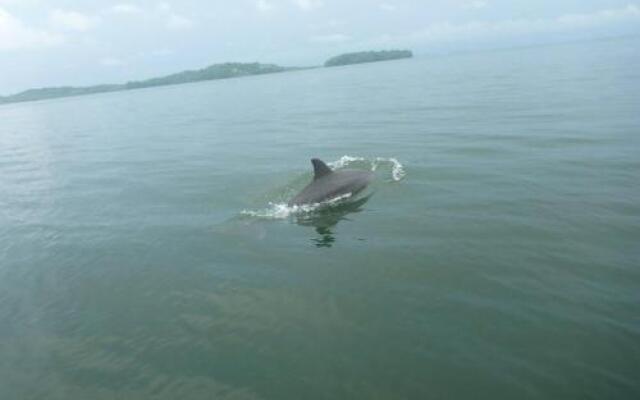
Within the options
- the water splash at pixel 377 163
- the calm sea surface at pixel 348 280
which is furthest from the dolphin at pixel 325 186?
the water splash at pixel 377 163

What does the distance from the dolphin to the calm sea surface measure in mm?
890

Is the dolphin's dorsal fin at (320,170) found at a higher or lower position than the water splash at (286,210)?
higher

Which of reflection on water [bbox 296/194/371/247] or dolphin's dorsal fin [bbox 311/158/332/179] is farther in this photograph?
dolphin's dorsal fin [bbox 311/158/332/179]

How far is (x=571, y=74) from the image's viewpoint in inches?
2677

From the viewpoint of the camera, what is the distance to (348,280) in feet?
49.0

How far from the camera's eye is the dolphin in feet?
71.2

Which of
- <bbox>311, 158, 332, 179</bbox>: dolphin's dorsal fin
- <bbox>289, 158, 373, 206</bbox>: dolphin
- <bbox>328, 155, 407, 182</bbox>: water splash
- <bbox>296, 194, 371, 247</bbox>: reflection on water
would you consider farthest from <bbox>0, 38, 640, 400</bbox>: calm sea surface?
<bbox>311, 158, 332, 179</bbox>: dolphin's dorsal fin

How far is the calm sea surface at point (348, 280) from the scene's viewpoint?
1101 cm

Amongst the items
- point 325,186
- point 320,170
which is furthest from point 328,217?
point 320,170

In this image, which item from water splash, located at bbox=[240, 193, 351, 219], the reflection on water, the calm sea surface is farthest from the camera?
water splash, located at bbox=[240, 193, 351, 219]

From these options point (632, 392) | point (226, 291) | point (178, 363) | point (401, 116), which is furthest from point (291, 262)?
point (401, 116)

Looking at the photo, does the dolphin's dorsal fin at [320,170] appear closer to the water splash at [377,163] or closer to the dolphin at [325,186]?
the dolphin at [325,186]

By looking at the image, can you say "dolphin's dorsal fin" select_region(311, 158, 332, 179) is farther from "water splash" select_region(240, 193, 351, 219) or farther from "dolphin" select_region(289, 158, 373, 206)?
"water splash" select_region(240, 193, 351, 219)

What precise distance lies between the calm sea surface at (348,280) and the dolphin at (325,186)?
89 cm
